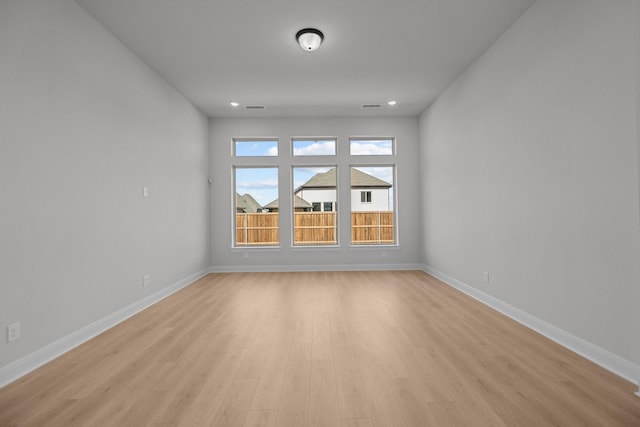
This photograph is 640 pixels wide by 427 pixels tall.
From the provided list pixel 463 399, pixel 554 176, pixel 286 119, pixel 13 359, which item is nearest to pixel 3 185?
pixel 13 359

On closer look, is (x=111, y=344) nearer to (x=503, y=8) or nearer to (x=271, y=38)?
(x=271, y=38)

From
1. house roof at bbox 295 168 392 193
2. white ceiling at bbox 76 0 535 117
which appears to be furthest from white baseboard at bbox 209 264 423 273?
white ceiling at bbox 76 0 535 117

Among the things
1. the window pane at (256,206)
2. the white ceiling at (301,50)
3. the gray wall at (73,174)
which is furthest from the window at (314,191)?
the gray wall at (73,174)

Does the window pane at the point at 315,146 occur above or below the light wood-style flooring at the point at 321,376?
above

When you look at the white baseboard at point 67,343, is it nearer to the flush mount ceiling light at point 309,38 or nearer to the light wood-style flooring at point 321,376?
the light wood-style flooring at point 321,376

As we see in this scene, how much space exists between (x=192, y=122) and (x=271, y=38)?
2574 mm

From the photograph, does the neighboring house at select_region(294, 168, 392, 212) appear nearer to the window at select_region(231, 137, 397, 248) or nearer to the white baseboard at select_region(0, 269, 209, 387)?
the window at select_region(231, 137, 397, 248)

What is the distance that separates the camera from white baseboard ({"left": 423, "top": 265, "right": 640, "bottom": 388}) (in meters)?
2.01

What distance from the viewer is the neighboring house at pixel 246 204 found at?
638cm

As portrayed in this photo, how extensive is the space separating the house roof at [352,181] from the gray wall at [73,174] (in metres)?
2.87

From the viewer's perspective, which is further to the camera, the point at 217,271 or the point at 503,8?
the point at 217,271

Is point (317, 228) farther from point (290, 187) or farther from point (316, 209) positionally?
point (290, 187)

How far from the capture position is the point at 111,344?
8.73 ft

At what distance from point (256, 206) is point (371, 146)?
2.66m
